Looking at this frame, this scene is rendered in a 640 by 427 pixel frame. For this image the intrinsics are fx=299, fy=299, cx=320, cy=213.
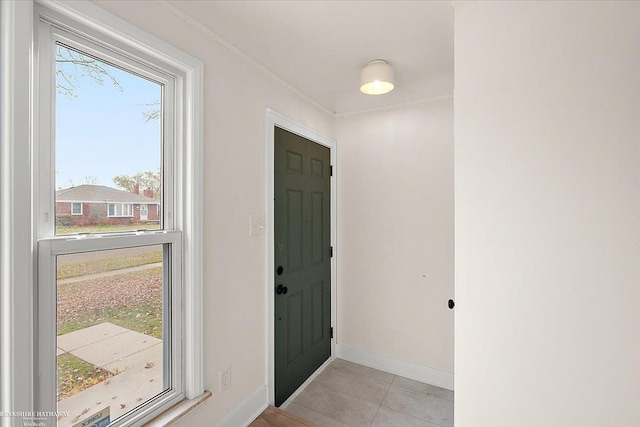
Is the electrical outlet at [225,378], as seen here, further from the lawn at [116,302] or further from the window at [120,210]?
the window at [120,210]

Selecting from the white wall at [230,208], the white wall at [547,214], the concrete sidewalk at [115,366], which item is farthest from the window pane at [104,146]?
the white wall at [547,214]

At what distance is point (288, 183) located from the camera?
2.27 meters

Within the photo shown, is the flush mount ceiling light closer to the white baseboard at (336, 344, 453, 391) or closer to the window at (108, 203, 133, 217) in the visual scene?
the window at (108, 203, 133, 217)

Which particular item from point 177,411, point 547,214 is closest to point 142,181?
point 177,411

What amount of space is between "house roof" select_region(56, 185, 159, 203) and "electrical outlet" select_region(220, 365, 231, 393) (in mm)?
1032

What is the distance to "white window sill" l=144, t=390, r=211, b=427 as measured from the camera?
4.36 ft

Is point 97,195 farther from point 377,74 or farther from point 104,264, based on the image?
point 377,74

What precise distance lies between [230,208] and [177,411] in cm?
103

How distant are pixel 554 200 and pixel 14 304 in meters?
1.98

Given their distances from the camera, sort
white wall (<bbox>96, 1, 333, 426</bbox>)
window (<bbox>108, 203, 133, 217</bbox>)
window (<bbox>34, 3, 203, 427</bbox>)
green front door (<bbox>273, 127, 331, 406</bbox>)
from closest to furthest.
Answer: window (<bbox>34, 3, 203, 427</bbox>), window (<bbox>108, 203, 133, 217</bbox>), white wall (<bbox>96, 1, 333, 426</bbox>), green front door (<bbox>273, 127, 331, 406</bbox>)

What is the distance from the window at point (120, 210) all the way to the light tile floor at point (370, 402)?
1.73 meters

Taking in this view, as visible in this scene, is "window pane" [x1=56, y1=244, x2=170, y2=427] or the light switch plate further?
the light switch plate

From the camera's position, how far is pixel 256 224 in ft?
6.36

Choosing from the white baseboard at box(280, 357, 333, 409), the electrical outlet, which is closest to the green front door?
the white baseboard at box(280, 357, 333, 409)
